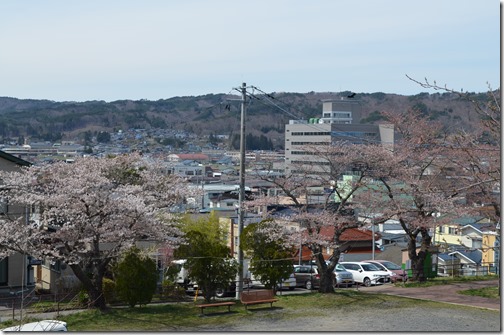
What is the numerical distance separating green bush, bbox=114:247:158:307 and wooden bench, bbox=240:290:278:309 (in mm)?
2426

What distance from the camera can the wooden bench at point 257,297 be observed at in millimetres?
18539

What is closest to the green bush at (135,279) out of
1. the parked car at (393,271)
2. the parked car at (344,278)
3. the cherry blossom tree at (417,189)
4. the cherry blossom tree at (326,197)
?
the cherry blossom tree at (326,197)

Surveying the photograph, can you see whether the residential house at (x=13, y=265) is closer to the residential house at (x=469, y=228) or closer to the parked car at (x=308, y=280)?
the parked car at (x=308, y=280)

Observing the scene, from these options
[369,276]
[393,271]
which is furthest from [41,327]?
[393,271]

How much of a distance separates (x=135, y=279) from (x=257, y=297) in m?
3.27

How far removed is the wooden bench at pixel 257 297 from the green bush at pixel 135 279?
7.96 feet

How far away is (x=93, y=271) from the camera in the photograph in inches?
755

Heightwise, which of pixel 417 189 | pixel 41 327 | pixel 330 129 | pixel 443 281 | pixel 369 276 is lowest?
pixel 369 276

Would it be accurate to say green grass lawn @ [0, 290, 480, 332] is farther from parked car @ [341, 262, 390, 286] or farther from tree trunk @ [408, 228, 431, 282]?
parked car @ [341, 262, 390, 286]

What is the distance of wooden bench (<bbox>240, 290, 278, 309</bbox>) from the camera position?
60.8 feet

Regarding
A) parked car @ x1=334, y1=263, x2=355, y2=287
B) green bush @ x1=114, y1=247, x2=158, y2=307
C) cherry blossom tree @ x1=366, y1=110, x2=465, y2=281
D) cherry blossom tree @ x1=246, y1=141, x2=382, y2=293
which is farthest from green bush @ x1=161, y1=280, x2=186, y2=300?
cherry blossom tree @ x1=366, y1=110, x2=465, y2=281

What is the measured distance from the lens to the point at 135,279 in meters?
18.3

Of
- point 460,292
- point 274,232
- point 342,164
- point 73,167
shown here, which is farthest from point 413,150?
point 73,167

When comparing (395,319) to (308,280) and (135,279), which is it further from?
(308,280)
